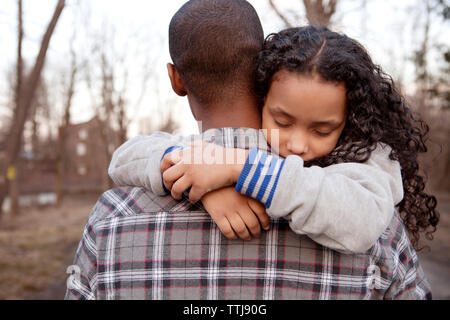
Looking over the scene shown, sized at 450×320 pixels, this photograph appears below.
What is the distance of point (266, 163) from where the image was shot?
97cm

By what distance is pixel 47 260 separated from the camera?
7184mm

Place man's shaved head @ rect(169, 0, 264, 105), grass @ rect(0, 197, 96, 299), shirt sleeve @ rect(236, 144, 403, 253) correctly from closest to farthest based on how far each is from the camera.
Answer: shirt sleeve @ rect(236, 144, 403, 253)
man's shaved head @ rect(169, 0, 264, 105)
grass @ rect(0, 197, 96, 299)

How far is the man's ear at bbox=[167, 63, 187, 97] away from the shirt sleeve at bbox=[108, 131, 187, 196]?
0.20m

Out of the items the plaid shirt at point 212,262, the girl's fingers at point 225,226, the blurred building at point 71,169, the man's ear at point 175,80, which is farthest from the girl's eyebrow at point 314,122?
the blurred building at point 71,169

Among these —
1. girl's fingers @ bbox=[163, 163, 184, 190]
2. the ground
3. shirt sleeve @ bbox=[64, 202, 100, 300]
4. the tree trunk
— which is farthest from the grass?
the tree trunk

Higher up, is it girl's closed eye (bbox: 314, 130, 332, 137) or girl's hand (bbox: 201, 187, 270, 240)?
girl's closed eye (bbox: 314, 130, 332, 137)

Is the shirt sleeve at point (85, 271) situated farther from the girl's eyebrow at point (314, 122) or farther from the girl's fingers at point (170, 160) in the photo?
the girl's eyebrow at point (314, 122)

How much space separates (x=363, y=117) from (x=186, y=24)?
703 millimetres

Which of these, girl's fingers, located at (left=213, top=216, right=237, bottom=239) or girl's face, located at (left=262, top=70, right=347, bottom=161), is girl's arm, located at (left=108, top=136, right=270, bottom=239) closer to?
girl's fingers, located at (left=213, top=216, right=237, bottom=239)

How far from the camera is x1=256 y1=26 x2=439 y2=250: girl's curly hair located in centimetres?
122

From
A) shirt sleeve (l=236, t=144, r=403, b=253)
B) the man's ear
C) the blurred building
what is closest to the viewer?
shirt sleeve (l=236, t=144, r=403, b=253)

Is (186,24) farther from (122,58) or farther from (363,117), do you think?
(122,58)

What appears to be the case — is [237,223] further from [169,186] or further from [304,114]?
[304,114]

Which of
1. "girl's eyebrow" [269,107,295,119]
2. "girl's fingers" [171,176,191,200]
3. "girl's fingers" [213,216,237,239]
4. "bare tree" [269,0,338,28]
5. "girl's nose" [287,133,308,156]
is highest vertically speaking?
"bare tree" [269,0,338,28]
